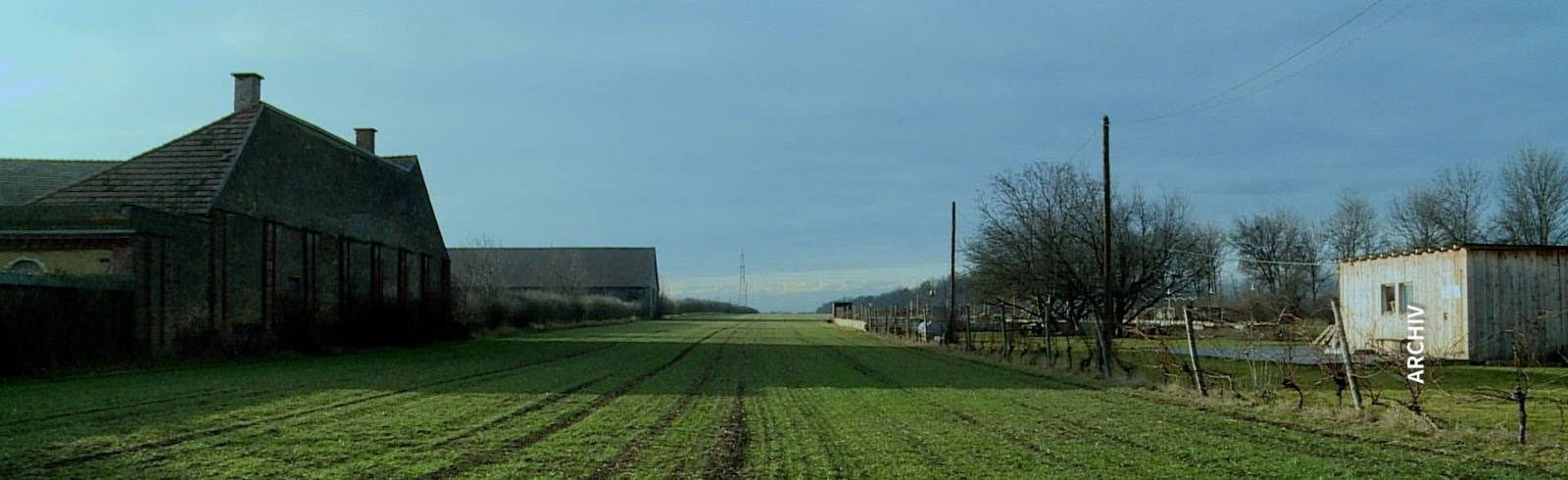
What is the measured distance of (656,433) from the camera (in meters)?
11.0

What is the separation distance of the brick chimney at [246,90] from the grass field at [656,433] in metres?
12.8

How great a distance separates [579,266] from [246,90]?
250 ft

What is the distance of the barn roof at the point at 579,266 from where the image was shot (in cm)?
10306

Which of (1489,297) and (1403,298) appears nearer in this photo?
(1489,297)

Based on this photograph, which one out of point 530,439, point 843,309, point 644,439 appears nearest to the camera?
point 530,439

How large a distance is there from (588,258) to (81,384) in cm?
9164

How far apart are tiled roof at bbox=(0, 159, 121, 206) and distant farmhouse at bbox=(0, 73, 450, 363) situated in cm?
5

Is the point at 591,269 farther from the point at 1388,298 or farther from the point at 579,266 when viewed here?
the point at 1388,298

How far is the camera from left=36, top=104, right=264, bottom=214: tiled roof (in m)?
25.7

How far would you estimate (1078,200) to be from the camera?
52719 mm

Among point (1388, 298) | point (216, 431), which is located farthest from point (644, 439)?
point (1388, 298)

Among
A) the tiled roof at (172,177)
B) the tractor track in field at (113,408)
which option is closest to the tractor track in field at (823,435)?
the tractor track in field at (113,408)

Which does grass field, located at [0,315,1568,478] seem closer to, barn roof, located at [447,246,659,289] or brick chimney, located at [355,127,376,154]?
brick chimney, located at [355,127,376,154]

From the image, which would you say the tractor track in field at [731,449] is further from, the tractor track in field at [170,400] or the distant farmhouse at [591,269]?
the distant farmhouse at [591,269]
